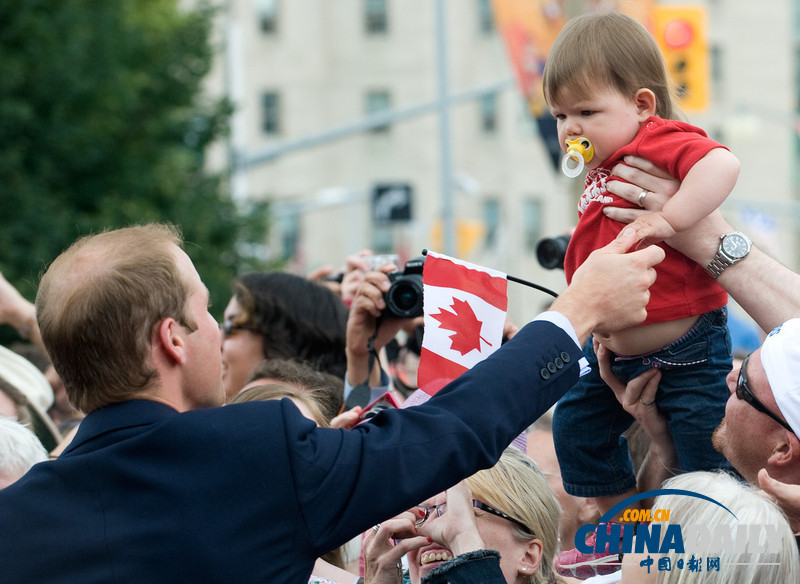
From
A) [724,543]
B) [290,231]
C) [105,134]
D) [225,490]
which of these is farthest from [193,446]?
[290,231]

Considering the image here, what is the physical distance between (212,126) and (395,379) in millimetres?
11283

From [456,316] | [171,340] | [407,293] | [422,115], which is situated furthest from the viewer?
[422,115]

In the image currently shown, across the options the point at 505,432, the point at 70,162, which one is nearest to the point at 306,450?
the point at 505,432

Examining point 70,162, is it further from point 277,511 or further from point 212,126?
point 277,511

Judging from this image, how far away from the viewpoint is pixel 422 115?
4384cm

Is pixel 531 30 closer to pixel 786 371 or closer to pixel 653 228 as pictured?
pixel 653 228

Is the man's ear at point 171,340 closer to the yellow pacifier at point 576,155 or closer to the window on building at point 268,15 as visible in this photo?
the yellow pacifier at point 576,155

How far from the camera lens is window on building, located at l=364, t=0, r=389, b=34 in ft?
148

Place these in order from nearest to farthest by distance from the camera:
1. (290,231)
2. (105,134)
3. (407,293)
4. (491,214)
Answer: (407,293), (105,134), (290,231), (491,214)

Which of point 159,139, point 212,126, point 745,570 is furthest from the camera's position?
point 212,126

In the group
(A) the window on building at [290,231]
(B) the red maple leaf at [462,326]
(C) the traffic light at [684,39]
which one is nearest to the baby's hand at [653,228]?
(B) the red maple leaf at [462,326]

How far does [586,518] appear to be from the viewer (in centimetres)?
418

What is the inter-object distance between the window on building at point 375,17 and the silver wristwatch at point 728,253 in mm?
43412

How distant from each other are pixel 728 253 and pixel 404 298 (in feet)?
4.31
